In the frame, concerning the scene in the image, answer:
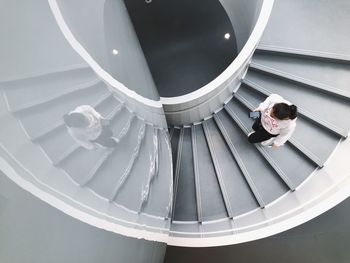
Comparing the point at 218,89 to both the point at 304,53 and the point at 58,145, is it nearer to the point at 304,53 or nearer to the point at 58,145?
the point at 304,53

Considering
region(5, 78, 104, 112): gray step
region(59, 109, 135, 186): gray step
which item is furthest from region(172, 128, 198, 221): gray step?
region(5, 78, 104, 112): gray step

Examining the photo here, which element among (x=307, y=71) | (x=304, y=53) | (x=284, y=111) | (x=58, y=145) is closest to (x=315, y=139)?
(x=307, y=71)

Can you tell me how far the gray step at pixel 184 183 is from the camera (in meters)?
4.27

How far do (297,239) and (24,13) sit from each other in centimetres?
365

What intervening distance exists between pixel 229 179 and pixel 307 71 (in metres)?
1.79

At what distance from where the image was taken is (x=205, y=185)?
4.32 metres

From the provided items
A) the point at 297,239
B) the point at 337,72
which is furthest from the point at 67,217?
the point at 337,72

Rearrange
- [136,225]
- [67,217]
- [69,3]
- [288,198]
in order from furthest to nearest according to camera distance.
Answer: [288,198] → [136,225] → [69,3] → [67,217]

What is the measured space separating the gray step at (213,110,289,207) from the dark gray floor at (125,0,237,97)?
1.61m

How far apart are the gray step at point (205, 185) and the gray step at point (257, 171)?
0.39 m

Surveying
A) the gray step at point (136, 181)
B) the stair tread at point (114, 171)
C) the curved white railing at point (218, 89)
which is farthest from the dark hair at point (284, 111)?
the stair tread at point (114, 171)

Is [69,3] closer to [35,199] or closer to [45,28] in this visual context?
[45,28]

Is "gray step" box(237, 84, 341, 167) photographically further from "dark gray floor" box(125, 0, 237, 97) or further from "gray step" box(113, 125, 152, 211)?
"gray step" box(113, 125, 152, 211)

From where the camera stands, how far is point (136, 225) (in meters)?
1.37
